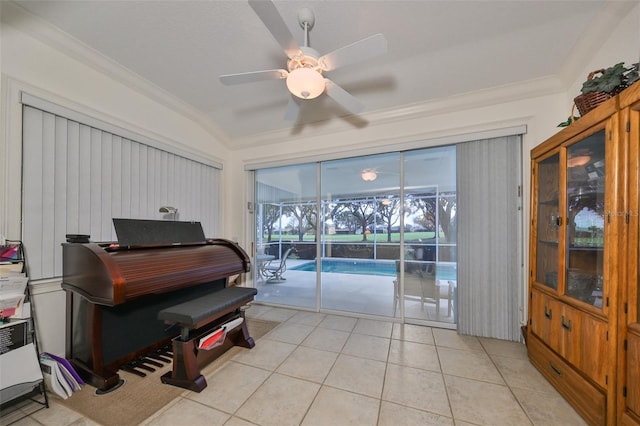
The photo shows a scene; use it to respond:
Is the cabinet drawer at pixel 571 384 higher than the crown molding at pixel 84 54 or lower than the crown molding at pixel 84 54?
lower

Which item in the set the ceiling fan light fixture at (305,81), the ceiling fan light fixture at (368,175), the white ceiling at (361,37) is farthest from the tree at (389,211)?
the ceiling fan light fixture at (305,81)

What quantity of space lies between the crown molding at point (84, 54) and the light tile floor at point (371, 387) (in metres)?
2.75

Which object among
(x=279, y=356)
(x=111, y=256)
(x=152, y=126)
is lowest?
(x=279, y=356)

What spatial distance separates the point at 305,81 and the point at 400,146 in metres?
1.77

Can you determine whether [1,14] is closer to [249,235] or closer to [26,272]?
[26,272]

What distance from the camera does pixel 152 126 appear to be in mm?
2756

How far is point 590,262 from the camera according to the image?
5.28 ft

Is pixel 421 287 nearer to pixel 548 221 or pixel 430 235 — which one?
pixel 430 235

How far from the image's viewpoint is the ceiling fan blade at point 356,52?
1.38m

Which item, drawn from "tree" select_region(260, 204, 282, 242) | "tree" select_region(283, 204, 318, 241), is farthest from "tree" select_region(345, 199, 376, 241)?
"tree" select_region(260, 204, 282, 242)

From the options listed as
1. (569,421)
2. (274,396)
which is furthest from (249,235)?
(569,421)

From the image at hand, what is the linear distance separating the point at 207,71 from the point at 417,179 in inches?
105

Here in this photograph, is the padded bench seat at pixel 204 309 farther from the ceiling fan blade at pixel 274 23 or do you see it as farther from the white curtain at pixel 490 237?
the white curtain at pixel 490 237

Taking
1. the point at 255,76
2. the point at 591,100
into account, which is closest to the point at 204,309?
the point at 255,76
